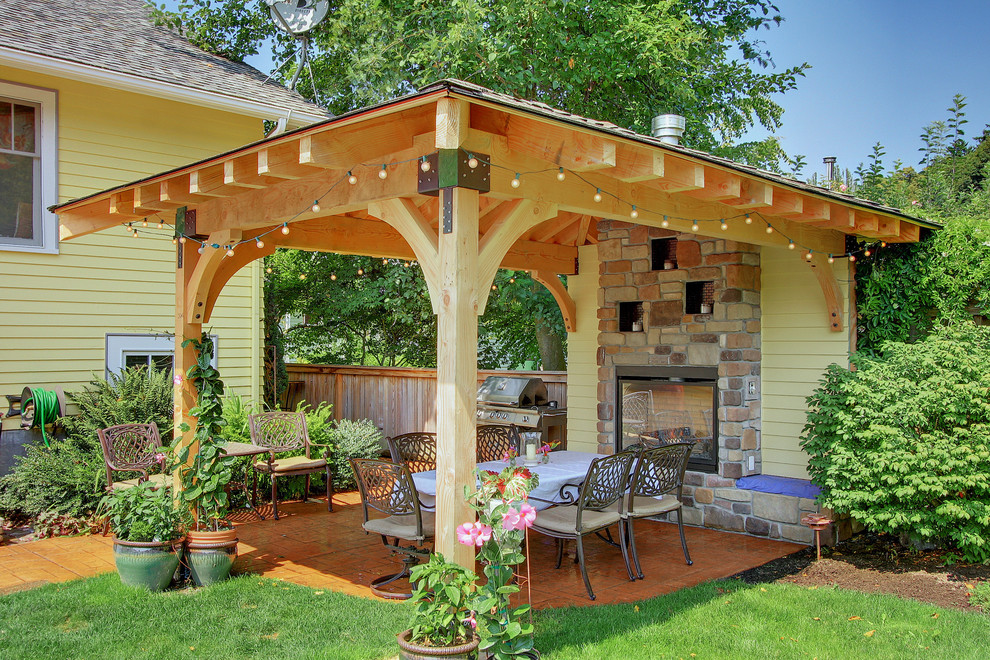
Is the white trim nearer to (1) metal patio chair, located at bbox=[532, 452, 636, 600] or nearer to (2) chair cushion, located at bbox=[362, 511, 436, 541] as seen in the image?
(2) chair cushion, located at bbox=[362, 511, 436, 541]

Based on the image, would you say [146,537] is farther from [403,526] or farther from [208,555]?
[403,526]

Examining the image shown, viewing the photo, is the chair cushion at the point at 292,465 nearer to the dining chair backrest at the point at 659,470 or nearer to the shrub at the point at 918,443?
the dining chair backrest at the point at 659,470

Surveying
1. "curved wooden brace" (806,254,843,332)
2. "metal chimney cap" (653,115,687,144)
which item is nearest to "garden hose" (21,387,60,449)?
"metal chimney cap" (653,115,687,144)

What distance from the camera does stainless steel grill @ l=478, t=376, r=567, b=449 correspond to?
8453 millimetres

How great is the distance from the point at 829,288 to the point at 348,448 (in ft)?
16.8

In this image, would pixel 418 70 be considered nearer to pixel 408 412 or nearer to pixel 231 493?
pixel 408 412

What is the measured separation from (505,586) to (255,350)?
625cm

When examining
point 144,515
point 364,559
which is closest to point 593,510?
point 364,559

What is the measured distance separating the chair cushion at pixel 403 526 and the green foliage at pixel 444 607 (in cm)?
134

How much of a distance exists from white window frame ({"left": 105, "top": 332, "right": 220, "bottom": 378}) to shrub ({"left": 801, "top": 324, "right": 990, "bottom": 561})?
19.1ft

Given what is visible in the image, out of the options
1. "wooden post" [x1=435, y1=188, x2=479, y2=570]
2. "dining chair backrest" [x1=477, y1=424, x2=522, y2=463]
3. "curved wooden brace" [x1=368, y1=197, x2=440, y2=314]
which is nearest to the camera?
"wooden post" [x1=435, y1=188, x2=479, y2=570]

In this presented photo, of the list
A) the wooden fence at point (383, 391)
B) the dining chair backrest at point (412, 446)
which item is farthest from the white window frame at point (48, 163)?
the wooden fence at point (383, 391)

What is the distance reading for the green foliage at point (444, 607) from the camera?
3.41 meters

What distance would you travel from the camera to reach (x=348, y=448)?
8.66 metres
